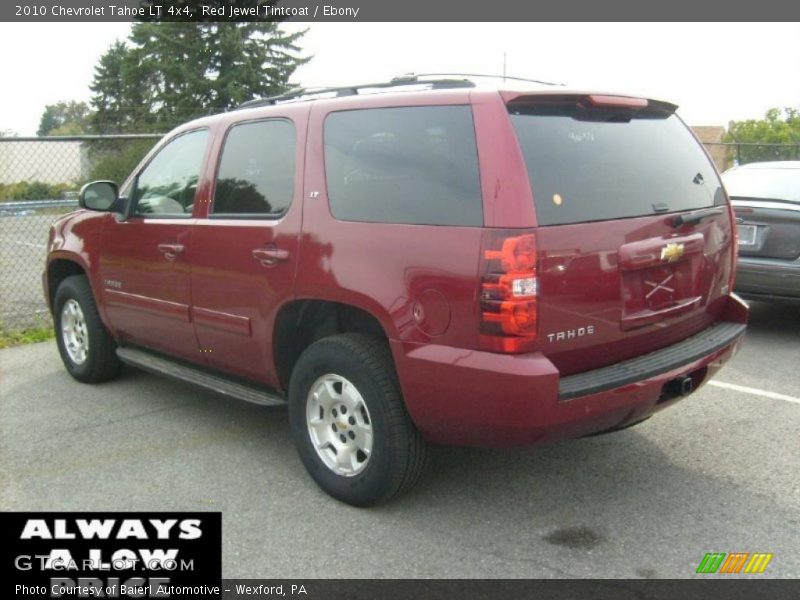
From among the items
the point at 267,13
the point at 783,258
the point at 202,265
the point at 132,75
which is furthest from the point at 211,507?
the point at 132,75

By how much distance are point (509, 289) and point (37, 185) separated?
11781mm

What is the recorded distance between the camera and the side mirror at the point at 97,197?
5.09 meters

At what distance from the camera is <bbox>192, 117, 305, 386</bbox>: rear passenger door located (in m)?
3.91

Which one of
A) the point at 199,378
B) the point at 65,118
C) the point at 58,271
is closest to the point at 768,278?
the point at 199,378

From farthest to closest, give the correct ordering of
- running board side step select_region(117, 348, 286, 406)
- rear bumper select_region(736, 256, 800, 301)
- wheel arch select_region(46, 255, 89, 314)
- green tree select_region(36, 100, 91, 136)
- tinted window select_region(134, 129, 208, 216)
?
green tree select_region(36, 100, 91, 136), rear bumper select_region(736, 256, 800, 301), wheel arch select_region(46, 255, 89, 314), tinted window select_region(134, 129, 208, 216), running board side step select_region(117, 348, 286, 406)

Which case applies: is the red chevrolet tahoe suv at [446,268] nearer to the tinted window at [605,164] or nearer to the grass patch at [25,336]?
the tinted window at [605,164]

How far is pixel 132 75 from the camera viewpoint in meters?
44.0

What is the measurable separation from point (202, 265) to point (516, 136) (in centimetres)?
206

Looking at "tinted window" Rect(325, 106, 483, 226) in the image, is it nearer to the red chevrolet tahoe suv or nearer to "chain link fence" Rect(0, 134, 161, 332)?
the red chevrolet tahoe suv

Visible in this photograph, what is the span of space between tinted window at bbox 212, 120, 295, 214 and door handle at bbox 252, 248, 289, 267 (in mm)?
214

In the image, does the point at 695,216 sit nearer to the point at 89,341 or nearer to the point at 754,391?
the point at 754,391

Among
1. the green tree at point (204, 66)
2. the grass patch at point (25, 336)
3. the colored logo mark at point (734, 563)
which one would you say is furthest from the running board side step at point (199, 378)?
the green tree at point (204, 66)

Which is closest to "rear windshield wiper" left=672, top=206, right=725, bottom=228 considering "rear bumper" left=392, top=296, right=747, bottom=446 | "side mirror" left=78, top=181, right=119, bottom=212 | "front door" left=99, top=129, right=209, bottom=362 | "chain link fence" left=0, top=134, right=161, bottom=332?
"rear bumper" left=392, top=296, right=747, bottom=446

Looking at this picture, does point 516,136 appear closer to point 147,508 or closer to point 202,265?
point 202,265
